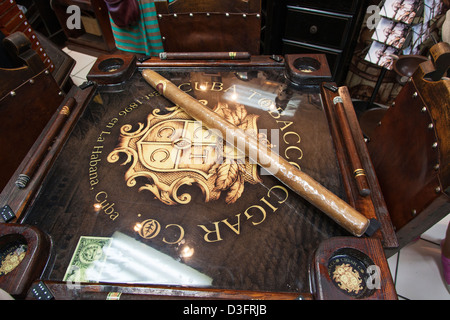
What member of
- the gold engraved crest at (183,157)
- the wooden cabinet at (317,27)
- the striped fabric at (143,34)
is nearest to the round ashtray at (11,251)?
the gold engraved crest at (183,157)

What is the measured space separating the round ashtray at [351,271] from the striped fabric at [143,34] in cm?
251

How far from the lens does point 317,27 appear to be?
235 centimetres

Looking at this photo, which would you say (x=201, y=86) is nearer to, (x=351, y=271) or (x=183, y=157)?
(x=183, y=157)

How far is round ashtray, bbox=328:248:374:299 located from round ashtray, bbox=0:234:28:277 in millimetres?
974

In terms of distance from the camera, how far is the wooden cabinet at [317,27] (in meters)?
2.20

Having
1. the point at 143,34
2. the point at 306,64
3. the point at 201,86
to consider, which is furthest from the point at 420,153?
the point at 143,34

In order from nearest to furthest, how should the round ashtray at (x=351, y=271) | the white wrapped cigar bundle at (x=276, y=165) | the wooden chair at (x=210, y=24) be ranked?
1. the round ashtray at (x=351, y=271)
2. the white wrapped cigar bundle at (x=276, y=165)
3. the wooden chair at (x=210, y=24)

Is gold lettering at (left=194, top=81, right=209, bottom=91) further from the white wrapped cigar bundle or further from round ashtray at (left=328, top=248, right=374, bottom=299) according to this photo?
round ashtray at (left=328, top=248, right=374, bottom=299)

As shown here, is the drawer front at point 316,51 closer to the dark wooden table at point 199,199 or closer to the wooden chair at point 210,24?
the wooden chair at point 210,24

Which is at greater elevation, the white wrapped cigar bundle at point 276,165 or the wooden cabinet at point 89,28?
the white wrapped cigar bundle at point 276,165

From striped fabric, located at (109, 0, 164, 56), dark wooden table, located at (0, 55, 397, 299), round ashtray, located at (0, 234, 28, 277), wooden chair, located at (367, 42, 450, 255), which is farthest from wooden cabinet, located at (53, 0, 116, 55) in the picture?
wooden chair, located at (367, 42, 450, 255)

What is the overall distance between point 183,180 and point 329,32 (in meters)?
1.97
